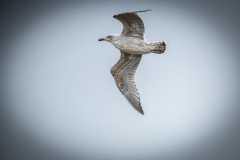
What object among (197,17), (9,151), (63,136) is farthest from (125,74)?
(197,17)

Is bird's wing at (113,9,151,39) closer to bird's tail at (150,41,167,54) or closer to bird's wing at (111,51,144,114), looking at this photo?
bird's tail at (150,41,167,54)

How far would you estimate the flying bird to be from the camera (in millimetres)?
5555

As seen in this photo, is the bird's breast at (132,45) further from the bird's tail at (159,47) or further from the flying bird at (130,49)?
the bird's tail at (159,47)

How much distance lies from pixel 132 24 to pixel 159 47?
438 mm

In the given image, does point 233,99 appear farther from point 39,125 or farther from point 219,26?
point 39,125

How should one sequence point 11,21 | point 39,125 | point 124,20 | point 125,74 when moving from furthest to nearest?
point 11,21 → point 39,125 → point 125,74 → point 124,20

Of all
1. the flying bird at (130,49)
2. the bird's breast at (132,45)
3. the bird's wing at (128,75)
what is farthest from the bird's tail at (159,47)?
the bird's wing at (128,75)

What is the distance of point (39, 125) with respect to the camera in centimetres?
3650

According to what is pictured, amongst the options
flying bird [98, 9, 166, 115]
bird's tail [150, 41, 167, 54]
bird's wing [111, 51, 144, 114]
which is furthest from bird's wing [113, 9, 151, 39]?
bird's wing [111, 51, 144, 114]

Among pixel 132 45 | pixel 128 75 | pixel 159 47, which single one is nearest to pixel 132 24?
pixel 132 45

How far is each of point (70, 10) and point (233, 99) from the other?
25473 millimetres

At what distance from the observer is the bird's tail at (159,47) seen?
219 inches

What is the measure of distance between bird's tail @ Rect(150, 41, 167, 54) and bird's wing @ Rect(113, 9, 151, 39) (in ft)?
0.67

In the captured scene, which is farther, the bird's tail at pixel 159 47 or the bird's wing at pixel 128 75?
the bird's wing at pixel 128 75
